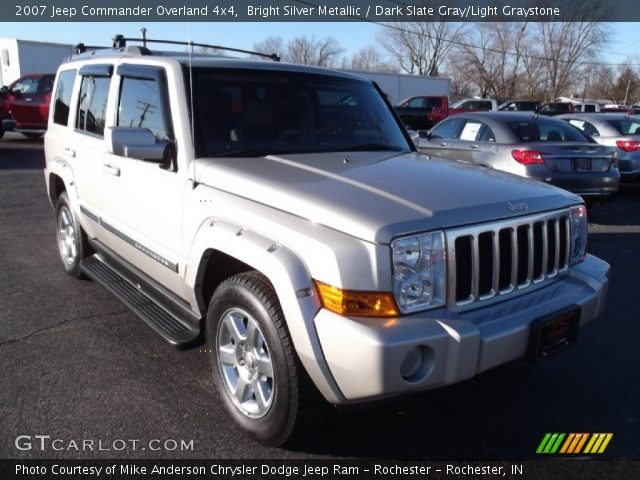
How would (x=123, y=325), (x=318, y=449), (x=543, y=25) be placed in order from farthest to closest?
1. (x=543, y=25)
2. (x=123, y=325)
3. (x=318, y=449)

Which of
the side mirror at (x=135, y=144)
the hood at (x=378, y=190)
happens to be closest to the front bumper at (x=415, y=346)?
the hood at (x=378, y=190)

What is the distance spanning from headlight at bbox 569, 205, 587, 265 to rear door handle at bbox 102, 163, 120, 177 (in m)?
3.10

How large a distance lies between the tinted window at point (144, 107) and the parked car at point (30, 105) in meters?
13.9

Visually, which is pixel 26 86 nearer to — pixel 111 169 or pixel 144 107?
pixel 111 169

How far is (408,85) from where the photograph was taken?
44.1 m

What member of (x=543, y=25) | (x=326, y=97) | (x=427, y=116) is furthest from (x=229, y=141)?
(x=543, y=25)

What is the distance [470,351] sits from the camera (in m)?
2.35

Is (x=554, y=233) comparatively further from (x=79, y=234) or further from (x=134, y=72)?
(x=79, y=234)

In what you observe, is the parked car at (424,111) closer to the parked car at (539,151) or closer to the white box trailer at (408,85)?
the white box trailer at (408,85)

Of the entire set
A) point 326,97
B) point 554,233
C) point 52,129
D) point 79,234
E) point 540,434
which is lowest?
point 540,434

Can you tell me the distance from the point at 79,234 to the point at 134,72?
185 cm

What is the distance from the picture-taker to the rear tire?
2537 millimetres

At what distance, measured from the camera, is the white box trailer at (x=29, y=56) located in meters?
29.8

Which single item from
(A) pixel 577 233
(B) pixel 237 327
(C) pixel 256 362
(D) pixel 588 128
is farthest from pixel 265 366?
(D) pixel 588 128
